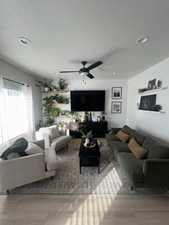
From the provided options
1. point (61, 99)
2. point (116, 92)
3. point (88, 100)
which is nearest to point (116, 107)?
point (116, 92)

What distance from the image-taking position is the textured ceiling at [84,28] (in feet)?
4.57

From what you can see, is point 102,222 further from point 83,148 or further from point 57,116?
point 57,116

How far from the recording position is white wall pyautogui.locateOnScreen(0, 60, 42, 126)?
11.0 feet

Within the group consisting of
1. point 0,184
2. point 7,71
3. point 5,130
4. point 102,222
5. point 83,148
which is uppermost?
point 7,71

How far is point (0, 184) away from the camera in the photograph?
216 cm

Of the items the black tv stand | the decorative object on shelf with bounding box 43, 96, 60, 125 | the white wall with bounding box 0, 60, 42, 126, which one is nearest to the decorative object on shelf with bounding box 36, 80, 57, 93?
the white wall with bounding box 0, 60, 42, 126

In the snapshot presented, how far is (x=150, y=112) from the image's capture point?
3799mm

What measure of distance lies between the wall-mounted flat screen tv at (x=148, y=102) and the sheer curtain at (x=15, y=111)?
12.5 ft

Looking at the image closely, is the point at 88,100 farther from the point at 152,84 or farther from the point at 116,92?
the point at 152,84

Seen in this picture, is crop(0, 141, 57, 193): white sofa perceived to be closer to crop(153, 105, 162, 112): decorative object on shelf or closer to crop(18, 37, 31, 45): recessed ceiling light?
crop(18, 37, 31, 45): recessed ceiling light

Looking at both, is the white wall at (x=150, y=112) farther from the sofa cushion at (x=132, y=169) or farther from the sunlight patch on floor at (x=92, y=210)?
the sunlight patch on floor at (x=92, y=210)

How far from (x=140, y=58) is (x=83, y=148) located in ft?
8.31

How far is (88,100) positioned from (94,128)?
1.24 meters

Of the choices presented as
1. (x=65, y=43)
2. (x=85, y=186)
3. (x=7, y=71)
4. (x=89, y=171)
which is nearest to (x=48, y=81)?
(x=7, y=71)
